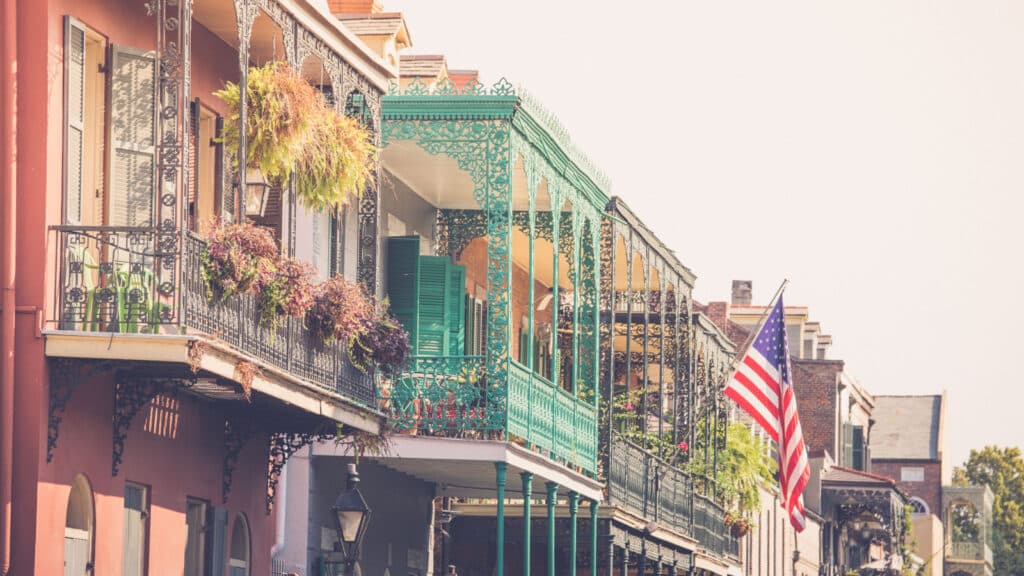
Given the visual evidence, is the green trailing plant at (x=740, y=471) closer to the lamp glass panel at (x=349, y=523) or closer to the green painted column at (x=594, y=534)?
the green painted column at (x=594, y=534)

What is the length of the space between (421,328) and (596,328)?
3.93m

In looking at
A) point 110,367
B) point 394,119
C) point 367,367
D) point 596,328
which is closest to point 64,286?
point 110,367

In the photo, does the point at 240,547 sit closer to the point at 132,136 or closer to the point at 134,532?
the point at 134,532

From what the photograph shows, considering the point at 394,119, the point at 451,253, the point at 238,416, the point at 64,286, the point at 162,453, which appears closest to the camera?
the point at 64,286

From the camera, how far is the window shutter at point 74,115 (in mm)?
15609

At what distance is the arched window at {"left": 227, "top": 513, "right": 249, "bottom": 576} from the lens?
1989 cm

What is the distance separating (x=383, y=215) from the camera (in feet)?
81.0

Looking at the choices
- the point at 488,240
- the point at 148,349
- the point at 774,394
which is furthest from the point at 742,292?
the point at 148,349

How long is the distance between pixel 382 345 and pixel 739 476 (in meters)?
19.3

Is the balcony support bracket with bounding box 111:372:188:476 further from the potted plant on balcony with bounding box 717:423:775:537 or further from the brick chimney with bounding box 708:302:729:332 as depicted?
the brick chimney with bounding box 708:302:729:332

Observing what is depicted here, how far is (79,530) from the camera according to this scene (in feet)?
52.5

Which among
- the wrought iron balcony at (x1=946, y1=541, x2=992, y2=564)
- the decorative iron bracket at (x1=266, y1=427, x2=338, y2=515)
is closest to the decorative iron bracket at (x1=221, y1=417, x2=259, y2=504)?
the decorative iron bracket at (x1=266, y1=427, x2=338, y2=515)

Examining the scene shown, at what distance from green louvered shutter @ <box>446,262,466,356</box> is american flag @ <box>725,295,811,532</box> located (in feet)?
20.7

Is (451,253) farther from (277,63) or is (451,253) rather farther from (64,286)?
(64,286)
